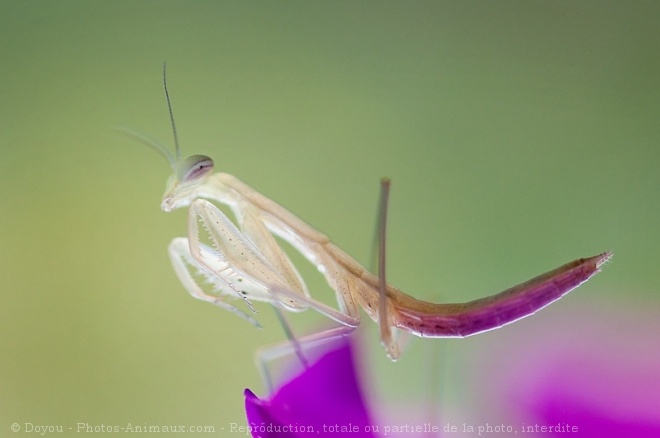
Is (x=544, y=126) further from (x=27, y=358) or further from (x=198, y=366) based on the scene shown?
(x=27, y=358)

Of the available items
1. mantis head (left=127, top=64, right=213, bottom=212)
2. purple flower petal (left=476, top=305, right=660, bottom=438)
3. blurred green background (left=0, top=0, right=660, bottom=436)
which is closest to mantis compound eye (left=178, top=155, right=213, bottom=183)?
mantis head (left=127, top=64, right=213, bottom=212)

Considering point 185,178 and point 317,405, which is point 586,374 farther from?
point 185,178

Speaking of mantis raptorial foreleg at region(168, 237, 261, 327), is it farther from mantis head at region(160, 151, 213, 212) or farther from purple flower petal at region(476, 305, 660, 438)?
purple flower petal at region(476, 305, 660, 438)

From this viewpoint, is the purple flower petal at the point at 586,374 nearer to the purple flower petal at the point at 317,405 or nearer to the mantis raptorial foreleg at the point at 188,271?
the purple flower petal at the point at 317,405

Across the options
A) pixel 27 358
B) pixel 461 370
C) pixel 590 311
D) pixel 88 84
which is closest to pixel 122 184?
pixel 88 84

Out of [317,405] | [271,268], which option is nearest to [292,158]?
[271,268]

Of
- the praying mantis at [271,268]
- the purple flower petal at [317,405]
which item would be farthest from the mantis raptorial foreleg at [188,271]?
the purple flower petal at [317,405]
